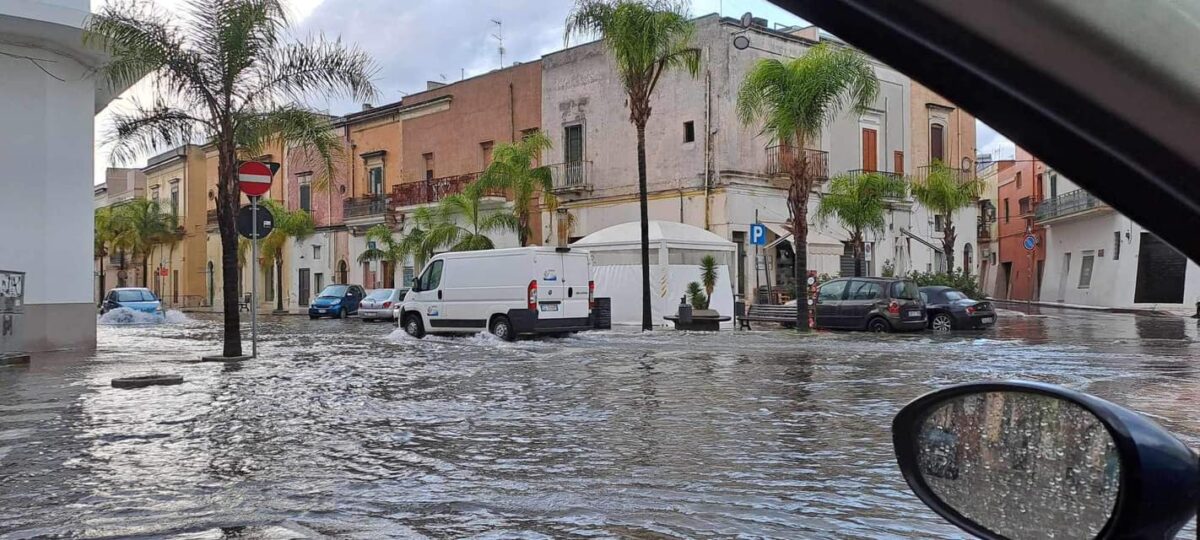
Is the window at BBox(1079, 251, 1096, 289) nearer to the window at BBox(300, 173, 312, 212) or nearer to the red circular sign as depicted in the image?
the window at BBox(300, 173, 312, 212)

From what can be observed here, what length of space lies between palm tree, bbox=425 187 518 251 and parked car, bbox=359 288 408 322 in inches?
102

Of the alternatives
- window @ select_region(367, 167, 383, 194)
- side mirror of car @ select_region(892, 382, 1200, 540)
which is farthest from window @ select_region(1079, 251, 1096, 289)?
side mirror of car @ select_region(892, 382, 1200, 540)

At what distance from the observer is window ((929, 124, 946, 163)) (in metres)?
38.2

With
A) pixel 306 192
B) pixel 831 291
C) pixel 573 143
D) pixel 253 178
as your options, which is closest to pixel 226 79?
pixel 253 178

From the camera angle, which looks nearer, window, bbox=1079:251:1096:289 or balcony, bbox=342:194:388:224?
balcony, bbox=342:194:388:224

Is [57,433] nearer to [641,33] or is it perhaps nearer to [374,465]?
[374,465]

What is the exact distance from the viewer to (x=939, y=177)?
33438 millimetres

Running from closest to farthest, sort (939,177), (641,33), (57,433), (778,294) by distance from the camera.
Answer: (57,433) → (641,33) → (778,294) → (939,177)

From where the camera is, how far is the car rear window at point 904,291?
23094 millimetres

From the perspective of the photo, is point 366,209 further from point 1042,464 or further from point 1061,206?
point 1042,464

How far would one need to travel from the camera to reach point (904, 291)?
2314cm

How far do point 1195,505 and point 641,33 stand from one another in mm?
22102

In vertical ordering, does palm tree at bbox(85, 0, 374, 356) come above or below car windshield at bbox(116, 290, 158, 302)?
above

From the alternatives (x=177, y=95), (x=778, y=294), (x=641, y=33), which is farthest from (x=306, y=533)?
(x=778, y=294)
